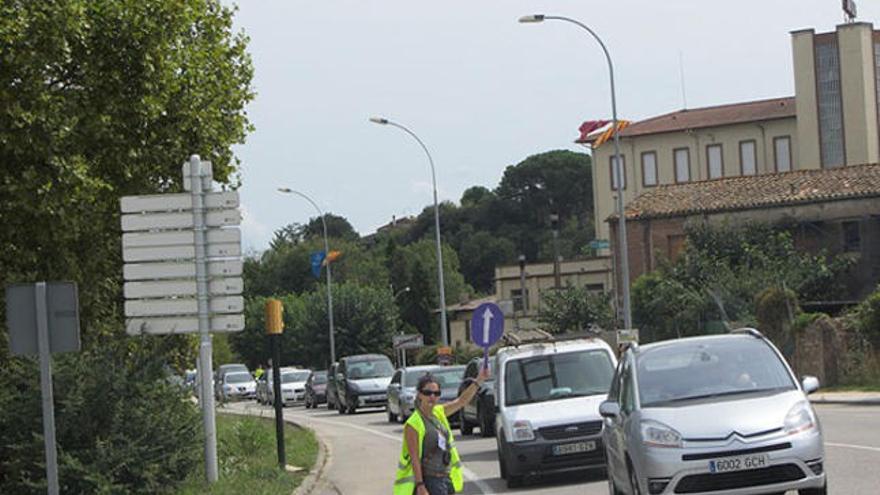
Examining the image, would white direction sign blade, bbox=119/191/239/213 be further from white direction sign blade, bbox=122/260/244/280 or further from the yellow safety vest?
the yellow safety vest

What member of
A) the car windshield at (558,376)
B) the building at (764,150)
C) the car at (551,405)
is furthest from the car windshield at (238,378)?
the car windshield at (558,376)

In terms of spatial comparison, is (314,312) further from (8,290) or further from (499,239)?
(8,290)

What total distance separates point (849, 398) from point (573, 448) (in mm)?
19722

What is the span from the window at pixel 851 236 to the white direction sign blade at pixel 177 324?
46.4m

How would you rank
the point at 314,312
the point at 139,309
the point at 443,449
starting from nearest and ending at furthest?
the point at 443,449, the point at 139,309, the point at 314,312

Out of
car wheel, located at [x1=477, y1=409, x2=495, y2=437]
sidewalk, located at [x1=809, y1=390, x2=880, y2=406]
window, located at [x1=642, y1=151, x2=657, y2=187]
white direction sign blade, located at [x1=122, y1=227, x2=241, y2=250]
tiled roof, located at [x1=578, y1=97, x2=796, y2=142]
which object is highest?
tiled roof, located at [x1=578, y1=97, x2=796, y2=142]

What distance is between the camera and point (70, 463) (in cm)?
1673

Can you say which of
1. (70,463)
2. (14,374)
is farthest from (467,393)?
(14,374)

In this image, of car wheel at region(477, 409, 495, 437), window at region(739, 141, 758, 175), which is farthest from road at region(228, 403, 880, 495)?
window at region(739, 141, 758, 175)

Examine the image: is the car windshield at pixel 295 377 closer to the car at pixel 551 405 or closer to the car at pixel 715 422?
the car at pixel 551 405

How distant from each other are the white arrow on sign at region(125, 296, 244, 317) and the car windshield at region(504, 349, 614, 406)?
386 cm

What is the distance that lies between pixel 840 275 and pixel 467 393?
2009 inches

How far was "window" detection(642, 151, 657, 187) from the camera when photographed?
10138 centimetres

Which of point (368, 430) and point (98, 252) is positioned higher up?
point (98, 252)
